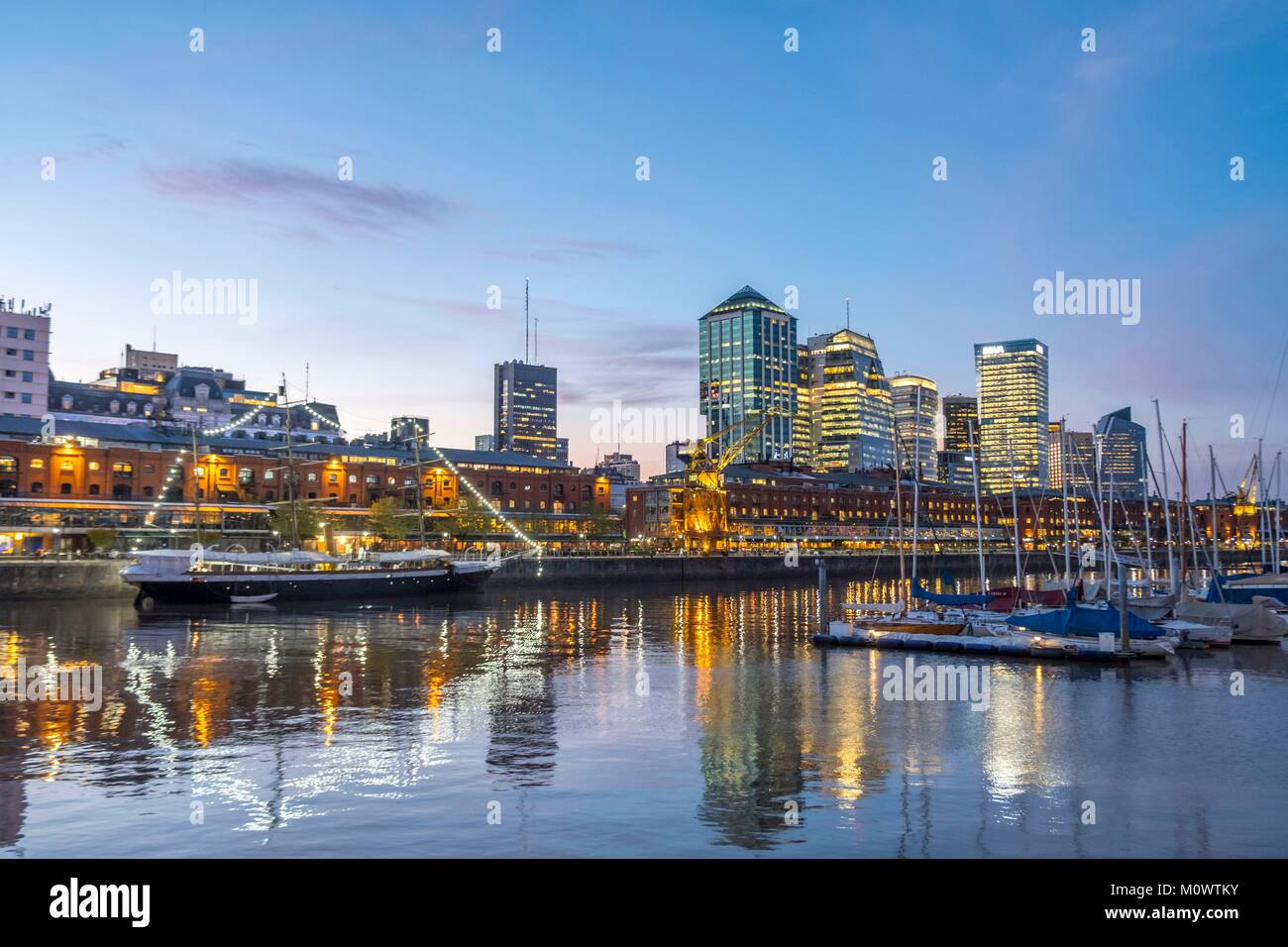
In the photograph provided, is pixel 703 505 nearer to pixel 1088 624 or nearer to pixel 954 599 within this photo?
pixel 954 599

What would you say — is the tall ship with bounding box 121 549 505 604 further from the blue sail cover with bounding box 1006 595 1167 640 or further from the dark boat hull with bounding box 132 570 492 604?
the blue sail cover with bounding box 1006 595 1167 640

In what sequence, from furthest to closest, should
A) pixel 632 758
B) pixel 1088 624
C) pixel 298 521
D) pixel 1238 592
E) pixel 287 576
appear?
pixel 298 521 → pixel 287 576 → pixel 1238 592 → pixel 1088 624 → pixel 632 758

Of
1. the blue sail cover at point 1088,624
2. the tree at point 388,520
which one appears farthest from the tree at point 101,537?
the blue sail cover at point 1088,624

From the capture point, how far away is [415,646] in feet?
167

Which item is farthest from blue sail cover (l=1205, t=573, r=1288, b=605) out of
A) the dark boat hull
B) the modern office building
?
the modern office building

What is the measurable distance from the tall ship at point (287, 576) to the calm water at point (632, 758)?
34.6 m

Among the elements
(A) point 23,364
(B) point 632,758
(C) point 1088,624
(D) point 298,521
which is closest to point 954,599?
(C) point 1088,624

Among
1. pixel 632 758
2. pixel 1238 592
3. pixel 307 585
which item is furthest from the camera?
pixel 307 585

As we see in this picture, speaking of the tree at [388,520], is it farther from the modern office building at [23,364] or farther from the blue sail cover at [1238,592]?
the blue sail cover at [1238,592]

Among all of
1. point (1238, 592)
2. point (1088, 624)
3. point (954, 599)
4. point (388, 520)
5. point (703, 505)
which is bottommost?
point (954, 599)

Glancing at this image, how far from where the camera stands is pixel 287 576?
85375 millimetres

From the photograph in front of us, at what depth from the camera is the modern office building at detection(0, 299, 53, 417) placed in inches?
5241

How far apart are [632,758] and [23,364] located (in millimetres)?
141476
